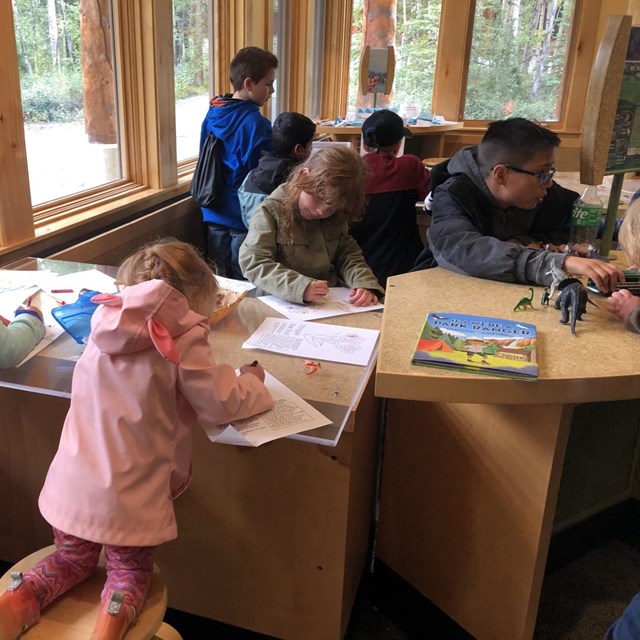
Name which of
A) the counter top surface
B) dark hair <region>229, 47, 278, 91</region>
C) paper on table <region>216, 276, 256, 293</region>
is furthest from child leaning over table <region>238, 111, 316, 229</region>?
the counter top surface

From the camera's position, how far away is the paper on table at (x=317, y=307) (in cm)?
170

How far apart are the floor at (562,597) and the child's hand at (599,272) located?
2.57 ft

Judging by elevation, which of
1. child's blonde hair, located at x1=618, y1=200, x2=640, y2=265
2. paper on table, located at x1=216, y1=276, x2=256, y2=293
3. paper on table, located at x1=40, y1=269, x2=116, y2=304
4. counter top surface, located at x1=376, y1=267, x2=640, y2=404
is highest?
child's blonde hair, located at x1=618, y1=200, x2=640, y2=265

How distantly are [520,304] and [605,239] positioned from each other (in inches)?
24.5

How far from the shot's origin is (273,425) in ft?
3.84

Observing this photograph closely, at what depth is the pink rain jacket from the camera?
1030mm

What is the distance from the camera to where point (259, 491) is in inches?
52.4

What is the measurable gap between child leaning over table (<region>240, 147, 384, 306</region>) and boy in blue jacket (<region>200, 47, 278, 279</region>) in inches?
35.8

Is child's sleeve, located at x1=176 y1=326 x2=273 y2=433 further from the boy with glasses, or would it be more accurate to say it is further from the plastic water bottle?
the plastic water bottle

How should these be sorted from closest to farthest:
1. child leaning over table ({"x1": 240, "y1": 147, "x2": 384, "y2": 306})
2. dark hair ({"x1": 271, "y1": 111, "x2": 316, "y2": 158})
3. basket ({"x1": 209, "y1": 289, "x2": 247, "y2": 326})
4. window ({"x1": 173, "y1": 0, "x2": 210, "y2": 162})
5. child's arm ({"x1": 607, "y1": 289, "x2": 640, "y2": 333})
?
child's arm ({"x1": 607, "y1": 289, "x2": 640, "y2": 333}) < basket ({"x1": 209, "y1": 289, "x2": 247, "y2": 326}) < child leaning over table ({"x1": 240, "y1": 147, "x2": 384, "y2": 306}) < dark hair ({"x1": 271, "y1": 111, "x2": 316, "y2": 158}) < window ({"x1": 173, "y1": 0, "x2": 210, "y2": 162})

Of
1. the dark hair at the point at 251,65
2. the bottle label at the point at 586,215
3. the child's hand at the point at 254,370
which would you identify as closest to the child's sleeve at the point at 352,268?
the bottle label at the point at 586,215

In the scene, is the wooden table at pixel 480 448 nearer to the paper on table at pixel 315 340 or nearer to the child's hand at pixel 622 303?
the child's hand at pixel 622 303

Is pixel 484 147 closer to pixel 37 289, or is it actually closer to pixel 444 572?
pixel 444 572

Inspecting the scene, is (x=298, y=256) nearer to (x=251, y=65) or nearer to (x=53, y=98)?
(x=53, y=98)
